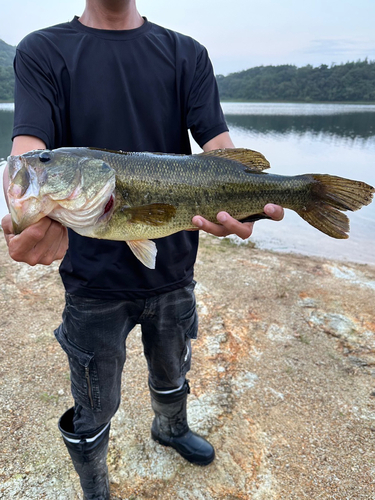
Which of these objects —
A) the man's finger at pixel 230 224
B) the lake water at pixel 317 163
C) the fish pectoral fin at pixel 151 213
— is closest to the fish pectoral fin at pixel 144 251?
the fish pectoral fin at pixel 151 213

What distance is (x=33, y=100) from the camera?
215 centimetres

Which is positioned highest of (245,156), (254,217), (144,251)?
(245,156)

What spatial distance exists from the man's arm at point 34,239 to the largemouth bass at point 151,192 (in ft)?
0.18

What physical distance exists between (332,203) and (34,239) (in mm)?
1938

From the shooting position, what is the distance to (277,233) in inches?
462

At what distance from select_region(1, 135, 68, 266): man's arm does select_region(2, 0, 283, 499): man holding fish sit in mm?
11

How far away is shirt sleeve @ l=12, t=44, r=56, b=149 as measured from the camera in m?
2.13

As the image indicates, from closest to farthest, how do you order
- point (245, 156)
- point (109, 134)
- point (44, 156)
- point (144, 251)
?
point (44, 156) → point (144, 251) → point (109, 134) → point (245, 156)

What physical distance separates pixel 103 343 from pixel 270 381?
2.61m

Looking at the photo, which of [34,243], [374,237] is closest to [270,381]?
[34,243]

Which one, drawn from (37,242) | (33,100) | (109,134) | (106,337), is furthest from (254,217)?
(33,100)

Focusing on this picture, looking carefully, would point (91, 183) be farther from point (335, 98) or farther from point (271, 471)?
point (335, 98)

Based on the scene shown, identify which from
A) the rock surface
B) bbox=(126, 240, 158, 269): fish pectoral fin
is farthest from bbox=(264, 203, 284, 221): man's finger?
the rock surface

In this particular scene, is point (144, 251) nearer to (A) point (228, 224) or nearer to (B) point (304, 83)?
(A) point (228, 224)
